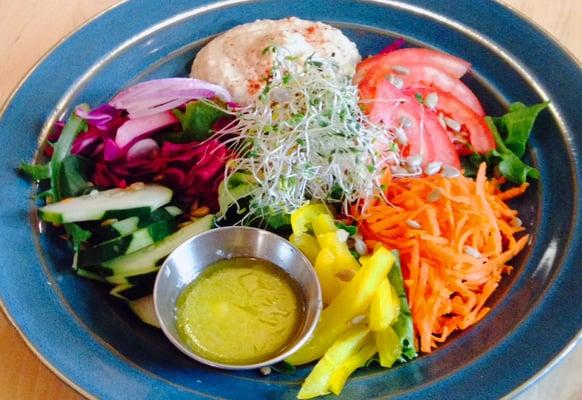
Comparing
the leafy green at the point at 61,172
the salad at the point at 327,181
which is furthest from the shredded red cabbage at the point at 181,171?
the leafy green at the point at 61,172

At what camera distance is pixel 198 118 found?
3.04 metres

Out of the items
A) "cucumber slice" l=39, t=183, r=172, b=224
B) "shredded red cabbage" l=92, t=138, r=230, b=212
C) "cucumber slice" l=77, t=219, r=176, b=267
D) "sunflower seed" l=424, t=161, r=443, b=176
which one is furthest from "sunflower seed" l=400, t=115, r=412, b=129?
"cucumber slice" l=77, t=219, r=176, b=267

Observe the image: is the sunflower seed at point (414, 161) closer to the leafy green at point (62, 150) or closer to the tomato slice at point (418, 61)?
the tomato slice at point (418, 61)

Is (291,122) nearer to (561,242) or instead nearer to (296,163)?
(296,163)

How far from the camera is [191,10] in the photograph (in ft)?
11.7

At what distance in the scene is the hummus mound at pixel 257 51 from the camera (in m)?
3.22

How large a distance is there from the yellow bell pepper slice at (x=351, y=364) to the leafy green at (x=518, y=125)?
1292 mm

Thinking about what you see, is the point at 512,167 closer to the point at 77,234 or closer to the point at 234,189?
the point at 234,189

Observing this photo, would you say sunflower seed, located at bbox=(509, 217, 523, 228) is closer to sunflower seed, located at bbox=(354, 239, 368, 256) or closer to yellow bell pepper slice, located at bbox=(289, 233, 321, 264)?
sunflower seed, located at bbox=(354, 239, 368, 256)

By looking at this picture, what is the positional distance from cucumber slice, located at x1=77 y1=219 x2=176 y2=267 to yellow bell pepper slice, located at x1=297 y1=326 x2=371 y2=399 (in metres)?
0.89

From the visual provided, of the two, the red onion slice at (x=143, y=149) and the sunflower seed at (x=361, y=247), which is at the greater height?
the red onion slice at (x=143, y=149)

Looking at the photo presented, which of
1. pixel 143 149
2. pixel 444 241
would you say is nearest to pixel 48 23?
pixel 143 149

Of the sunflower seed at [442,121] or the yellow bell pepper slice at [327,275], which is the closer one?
the yellow bell pepper slice at [327,275]

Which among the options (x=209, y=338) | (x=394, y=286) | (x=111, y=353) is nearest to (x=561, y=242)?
(x=394, y=286)
